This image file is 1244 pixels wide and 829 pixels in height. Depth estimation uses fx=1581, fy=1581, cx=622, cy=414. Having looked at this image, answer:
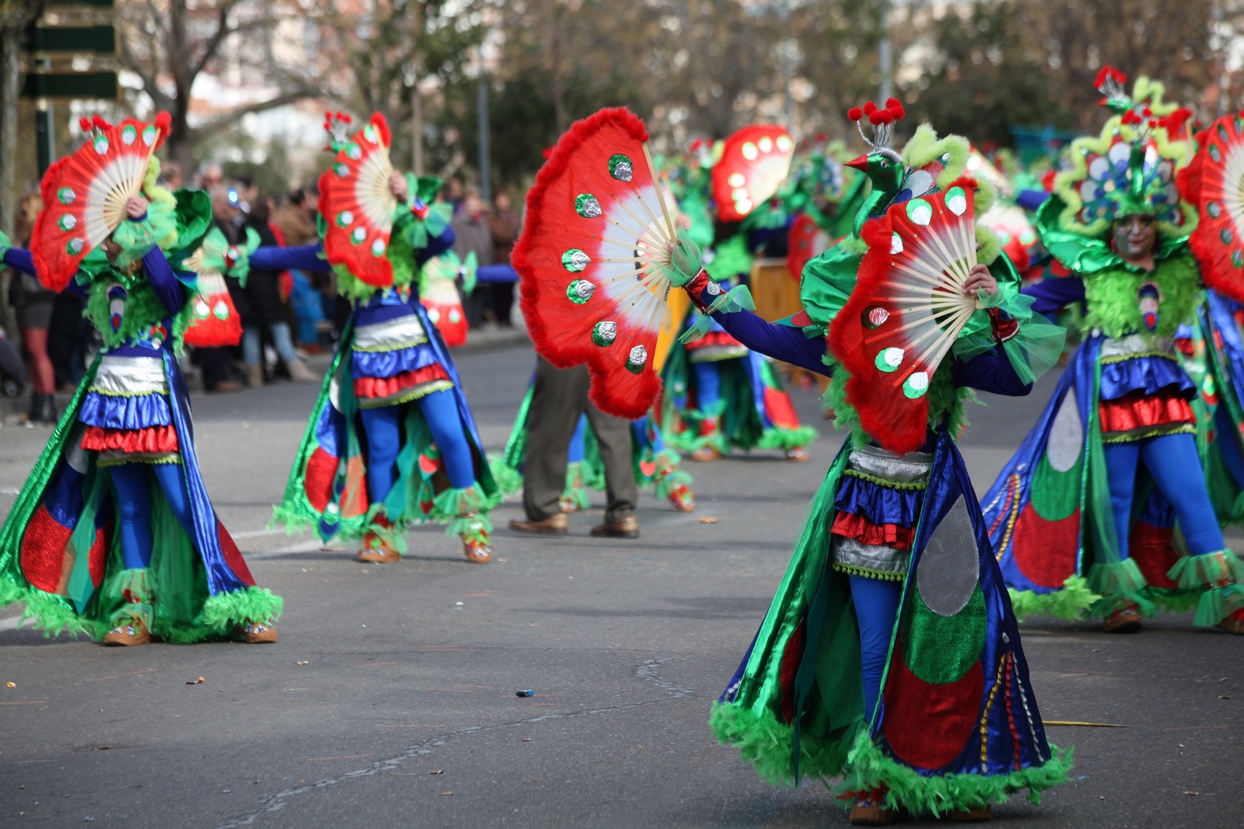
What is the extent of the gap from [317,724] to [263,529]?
13.4ft

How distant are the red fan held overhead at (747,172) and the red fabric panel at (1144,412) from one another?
545cm

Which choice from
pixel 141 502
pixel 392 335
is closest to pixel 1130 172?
pixel 392 335

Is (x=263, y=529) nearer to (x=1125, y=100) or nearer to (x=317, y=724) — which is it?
(x=317, y=724)

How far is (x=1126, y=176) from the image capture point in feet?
20.9

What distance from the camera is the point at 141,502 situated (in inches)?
248

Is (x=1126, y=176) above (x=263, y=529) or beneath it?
above

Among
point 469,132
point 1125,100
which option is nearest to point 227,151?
point 469,132

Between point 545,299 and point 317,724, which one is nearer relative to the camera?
point 545,299

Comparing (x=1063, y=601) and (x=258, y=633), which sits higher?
(x=1063, y=601)

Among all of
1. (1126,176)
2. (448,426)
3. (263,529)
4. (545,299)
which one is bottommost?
(263,529)

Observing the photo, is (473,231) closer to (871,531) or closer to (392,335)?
(392,335)

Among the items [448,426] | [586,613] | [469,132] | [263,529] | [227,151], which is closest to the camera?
[586,613]

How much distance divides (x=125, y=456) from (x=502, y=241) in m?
16.7

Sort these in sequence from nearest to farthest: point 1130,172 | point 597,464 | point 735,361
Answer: point 1130,172, point 597,464, point 735,361
